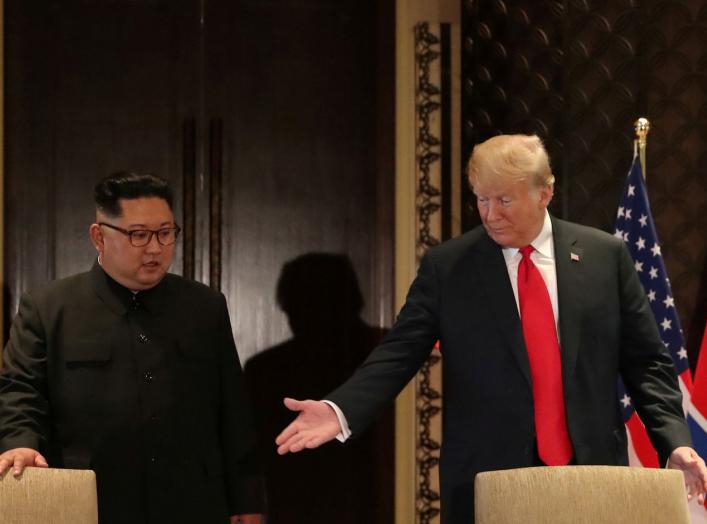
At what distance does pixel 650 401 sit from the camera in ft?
9.89

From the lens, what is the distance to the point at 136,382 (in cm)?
318

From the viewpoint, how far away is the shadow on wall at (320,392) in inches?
190

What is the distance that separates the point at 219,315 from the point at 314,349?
1.55m

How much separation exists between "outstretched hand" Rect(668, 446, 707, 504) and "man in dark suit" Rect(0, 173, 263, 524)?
116 centimetres

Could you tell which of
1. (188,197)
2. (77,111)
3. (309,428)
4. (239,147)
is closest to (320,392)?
(188,197)

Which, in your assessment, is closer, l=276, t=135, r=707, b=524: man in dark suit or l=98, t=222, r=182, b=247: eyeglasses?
l=276, t=135, r=707, b=524: man in dark suit

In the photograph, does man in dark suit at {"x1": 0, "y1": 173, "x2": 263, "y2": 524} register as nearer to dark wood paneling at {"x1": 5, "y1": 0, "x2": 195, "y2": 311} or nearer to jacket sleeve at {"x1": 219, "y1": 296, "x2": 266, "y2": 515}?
jacket sleeve at {"x1": 219, "y1": 296, "x2": 266, "y2": 515}

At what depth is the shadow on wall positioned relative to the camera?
190 inches

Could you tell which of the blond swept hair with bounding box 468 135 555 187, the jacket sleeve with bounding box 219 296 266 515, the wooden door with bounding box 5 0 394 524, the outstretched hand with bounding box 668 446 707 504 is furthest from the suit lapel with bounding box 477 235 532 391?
the wooden door with bounding box 5 0 394 524

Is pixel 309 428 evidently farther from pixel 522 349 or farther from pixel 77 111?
pixel 77 111

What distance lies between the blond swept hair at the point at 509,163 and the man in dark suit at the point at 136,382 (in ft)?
3.02

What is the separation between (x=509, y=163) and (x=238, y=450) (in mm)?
1121

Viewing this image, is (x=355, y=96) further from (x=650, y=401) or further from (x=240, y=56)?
(x=650, y=401)

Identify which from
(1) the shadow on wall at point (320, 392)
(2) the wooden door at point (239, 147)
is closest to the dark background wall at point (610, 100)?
(2) the wooden door at point (239, 147)
